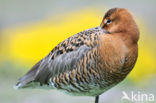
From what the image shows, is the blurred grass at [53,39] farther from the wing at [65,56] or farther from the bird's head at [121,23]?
the bird's head at [121,23]

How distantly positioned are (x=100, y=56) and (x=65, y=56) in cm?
98

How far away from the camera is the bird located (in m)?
9.84

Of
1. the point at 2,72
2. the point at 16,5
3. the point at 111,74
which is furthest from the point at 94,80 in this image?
the point at 16,5

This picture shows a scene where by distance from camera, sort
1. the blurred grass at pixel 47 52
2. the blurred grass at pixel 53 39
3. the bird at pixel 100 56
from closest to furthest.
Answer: the bird at pixel 100 56
the blurred grass at pixel 47 52
the blurred grass at pixel 53 39

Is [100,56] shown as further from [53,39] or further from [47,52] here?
[53,39]

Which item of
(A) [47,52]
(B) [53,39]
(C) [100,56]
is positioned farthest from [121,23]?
(B) [53,39]

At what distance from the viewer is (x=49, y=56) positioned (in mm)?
11070

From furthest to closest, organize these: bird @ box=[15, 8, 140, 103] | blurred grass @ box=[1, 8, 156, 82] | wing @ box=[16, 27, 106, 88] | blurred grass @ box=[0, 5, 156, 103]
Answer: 1. blurred grass @ box=[1, 8, 156, 82]
2. blurred grass @ box=[0, 5, 156, 103]
3. wing @ box=[16, 27, 106, 88]
4. bird @ box=[15, 8, 140, 103]

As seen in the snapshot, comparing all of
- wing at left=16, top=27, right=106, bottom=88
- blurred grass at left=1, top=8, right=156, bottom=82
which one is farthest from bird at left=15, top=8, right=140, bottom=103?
blurred grass at left=1, top=8, right=156, bottom=82

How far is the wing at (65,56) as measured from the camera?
10.1 metres

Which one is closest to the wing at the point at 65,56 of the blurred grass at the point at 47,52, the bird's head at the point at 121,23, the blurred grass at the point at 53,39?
the bird's head at the point at 121,23

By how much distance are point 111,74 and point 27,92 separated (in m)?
4.22

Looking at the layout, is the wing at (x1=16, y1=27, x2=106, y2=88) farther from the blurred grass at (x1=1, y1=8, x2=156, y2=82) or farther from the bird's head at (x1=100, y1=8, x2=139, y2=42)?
the blurred grass at (x1=1, y1=8, x2=156, y2=82)

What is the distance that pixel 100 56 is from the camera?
32.3ft
